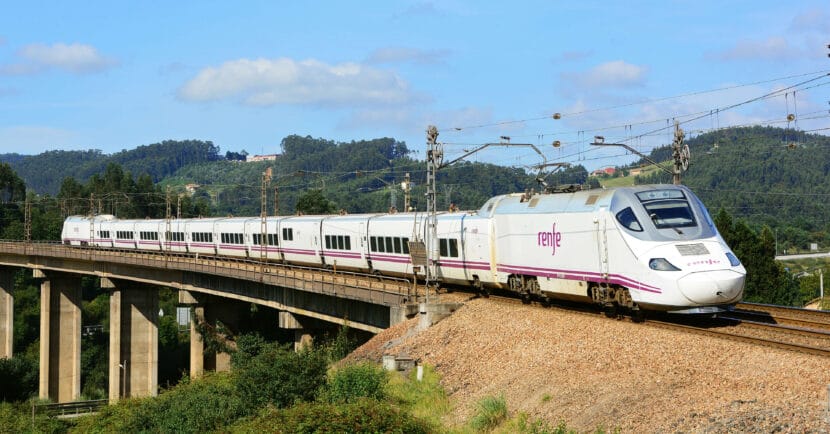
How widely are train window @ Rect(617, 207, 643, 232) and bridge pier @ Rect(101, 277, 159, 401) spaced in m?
65.8

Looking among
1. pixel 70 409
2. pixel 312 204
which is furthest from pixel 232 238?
pixel 312 204

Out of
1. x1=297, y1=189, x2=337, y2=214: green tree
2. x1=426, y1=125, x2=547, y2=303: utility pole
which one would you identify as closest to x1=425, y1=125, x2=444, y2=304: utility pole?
x1=426, y1=125, x2=547, y2=303: utility pole

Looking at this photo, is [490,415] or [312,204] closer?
[490,415]

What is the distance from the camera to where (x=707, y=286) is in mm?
22875

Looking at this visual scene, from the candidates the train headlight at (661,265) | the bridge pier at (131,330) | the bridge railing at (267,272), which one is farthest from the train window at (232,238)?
the train headlight at (661,265)

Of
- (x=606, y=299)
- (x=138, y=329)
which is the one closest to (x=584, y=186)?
(x=606, y=299)

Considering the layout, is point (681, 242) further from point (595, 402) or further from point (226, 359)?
point (226, 359)

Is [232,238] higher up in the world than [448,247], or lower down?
higher up

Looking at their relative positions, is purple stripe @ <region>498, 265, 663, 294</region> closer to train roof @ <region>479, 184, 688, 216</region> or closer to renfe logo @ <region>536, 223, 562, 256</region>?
renfe logo @ <region>536, 223, 562, 256</region>

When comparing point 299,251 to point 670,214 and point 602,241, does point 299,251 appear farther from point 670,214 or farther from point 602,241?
point 670,214

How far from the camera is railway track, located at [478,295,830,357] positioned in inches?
820

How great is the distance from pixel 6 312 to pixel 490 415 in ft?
306

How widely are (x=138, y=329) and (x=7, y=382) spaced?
1567 centimetres

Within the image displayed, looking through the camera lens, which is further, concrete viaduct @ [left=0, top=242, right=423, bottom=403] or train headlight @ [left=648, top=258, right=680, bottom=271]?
concrete viaduct @ [left=0, top=242, right=423, bottom=403]
